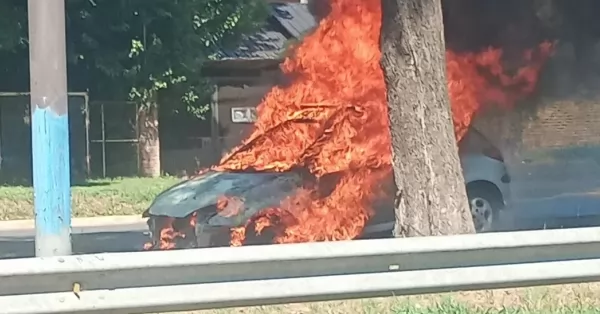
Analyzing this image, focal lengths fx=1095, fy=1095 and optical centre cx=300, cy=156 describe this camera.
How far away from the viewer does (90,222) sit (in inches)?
762

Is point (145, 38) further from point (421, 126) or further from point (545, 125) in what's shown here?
point (421, 126)

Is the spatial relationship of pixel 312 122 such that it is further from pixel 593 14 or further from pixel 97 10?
pixel 97 10

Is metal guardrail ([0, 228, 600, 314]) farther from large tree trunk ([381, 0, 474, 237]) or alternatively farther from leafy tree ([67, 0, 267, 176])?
leafy tree ([67, 0, 267, 176])

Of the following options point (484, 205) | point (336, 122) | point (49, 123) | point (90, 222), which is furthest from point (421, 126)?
point (90, 222)

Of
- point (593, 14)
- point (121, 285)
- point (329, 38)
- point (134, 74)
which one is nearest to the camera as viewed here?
point (121, 285)

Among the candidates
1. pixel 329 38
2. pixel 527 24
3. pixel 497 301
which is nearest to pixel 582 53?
pixel 527 24

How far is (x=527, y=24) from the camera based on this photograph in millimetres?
16859

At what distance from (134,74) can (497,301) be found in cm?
1911

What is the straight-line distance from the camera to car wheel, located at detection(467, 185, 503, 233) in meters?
13.0

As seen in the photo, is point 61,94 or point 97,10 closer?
point 61,94

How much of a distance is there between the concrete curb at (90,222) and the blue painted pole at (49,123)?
1008cm

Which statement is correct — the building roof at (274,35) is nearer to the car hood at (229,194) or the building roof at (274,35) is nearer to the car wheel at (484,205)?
the car wheel at (484,205)

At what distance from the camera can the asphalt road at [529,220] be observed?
13750 mm

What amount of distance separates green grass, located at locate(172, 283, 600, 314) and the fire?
334cm
